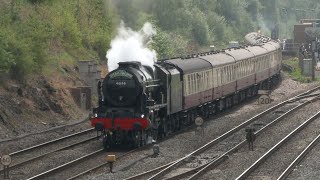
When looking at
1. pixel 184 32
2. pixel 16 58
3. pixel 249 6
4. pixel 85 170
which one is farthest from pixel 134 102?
pixel 249 6

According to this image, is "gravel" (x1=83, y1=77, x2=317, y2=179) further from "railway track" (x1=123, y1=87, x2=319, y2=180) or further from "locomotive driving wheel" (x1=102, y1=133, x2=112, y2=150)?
"locomotive driving wheel" (x1=102, y1=133, x2=112, y2=150)

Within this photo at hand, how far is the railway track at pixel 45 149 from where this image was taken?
21.8 m

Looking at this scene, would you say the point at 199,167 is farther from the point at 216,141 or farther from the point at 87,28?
the point at 87,28

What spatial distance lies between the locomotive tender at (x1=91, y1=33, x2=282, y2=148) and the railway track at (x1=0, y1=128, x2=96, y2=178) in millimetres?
1614

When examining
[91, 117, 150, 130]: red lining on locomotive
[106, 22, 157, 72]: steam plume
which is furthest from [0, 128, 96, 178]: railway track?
[106, 22, 157, 72]: steam plume

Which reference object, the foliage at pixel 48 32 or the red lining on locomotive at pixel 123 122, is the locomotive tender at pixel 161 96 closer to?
the red lining on locomotive at pixel 123 122

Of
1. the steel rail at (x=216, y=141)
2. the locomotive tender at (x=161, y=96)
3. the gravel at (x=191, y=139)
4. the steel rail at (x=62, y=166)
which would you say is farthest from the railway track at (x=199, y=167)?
the steel rail at (x=62, y=166)

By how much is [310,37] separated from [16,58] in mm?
55854

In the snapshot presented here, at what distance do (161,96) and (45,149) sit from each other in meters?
4.21

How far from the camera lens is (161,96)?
26250mm

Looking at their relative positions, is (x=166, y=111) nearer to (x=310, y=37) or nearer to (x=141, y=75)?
(x=141, y=75)

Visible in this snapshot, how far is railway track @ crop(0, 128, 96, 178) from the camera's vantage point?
21766mm

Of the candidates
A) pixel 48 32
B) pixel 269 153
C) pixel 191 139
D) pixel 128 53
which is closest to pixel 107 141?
pixel 128 53

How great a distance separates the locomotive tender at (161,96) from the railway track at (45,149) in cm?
161
